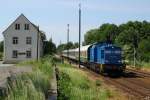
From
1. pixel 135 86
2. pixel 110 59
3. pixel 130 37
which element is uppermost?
pixel 130 37

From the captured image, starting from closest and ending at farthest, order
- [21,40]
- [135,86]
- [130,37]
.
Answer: [135,86] → [21,40] → [130,37]

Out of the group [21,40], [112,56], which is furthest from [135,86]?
[21,40]

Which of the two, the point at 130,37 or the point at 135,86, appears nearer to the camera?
the point at 135,86

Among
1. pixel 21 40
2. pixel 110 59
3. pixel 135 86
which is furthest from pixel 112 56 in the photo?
pixel 21 40

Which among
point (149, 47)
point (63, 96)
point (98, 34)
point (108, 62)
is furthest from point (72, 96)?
point (98, 34)

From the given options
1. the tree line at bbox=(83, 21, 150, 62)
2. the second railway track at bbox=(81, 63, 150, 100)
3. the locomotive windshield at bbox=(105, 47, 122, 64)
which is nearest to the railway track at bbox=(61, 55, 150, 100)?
the second railway track at bbox=(81, 63, 150, 100)

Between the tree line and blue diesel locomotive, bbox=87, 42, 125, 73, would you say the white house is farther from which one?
blue diesel locomotive, bbox=87, 42, 125, 73

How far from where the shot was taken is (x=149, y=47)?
81.6m

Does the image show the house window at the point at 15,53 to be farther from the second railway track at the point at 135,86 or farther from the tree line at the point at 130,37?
the second railway track at the point at 135,86

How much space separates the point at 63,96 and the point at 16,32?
71.2 metres

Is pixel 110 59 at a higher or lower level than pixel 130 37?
lower

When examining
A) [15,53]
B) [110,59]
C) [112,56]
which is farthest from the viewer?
[15,53]

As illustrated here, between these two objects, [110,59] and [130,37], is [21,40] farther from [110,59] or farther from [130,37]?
[110,59]

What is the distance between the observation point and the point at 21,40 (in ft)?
286
